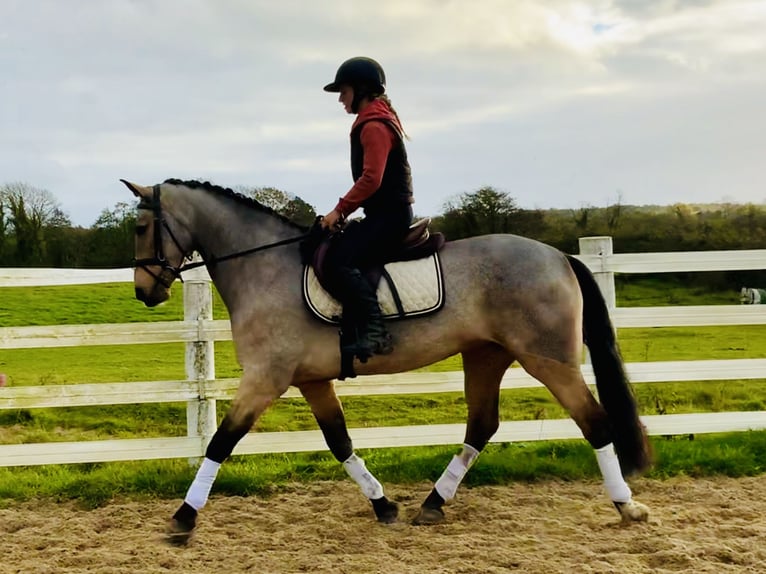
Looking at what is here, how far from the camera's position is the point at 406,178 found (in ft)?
14.4

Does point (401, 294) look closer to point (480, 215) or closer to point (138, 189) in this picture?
point (138, 189)

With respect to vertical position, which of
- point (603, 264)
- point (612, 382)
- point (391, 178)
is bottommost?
point (612, 382)

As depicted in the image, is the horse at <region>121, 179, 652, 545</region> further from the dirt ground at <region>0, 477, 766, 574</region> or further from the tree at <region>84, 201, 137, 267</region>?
the tree at <region>84, 201, 137, 267</region>

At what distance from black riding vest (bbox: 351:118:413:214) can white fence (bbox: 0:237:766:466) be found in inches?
71.4

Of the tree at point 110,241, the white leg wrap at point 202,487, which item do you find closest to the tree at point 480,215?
the tree at point 110,241

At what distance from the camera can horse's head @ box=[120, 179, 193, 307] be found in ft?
14.5

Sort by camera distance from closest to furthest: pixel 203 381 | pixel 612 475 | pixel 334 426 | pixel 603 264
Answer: pixel 612 475, pixel 334 426, pixel 203 381, pixel 603 264

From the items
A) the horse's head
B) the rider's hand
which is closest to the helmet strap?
the rider's hand

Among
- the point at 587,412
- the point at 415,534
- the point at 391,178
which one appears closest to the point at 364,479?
the point at 415,534

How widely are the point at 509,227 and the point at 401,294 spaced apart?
8.55m

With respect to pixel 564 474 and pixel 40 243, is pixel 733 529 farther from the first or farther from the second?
pixel 40 243

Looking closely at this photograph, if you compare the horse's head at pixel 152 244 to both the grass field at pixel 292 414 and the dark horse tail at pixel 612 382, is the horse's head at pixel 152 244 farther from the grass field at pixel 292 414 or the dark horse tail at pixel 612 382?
the dark horse tail at pixel 612 382

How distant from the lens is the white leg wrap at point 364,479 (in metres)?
4.60

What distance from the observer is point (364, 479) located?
464cm
